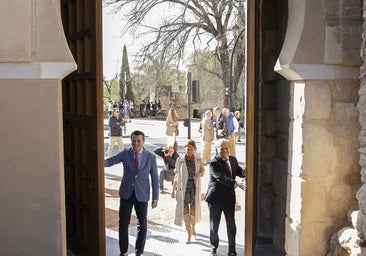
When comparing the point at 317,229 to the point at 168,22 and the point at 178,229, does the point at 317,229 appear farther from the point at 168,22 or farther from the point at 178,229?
the point at 168,22

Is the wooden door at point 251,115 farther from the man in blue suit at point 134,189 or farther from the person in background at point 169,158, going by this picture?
the person in background at point 169,158

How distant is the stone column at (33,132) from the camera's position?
11.9 feet

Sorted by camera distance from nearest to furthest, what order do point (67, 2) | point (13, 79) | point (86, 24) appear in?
point (13, 79)
point (86, 24)
point (67, 2)

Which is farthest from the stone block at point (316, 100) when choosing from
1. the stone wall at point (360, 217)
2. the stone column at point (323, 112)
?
the stone wall at point (360, 217)

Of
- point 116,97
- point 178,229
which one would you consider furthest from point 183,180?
point 116,97

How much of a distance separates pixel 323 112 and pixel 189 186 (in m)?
2.90

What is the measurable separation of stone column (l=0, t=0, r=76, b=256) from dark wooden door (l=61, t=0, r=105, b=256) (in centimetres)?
106

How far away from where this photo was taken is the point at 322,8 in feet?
12.8

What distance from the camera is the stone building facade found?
3.62 metres

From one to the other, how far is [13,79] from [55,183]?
89 cm

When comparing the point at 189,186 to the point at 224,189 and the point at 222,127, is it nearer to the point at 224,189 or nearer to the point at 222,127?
the point at 224,189

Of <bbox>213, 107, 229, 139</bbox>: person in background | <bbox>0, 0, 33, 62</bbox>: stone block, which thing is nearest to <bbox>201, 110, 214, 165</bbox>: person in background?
<bbox>213, 107, 229, 139</bbox>: person in background

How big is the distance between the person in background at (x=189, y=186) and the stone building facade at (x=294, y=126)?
2.33 metres

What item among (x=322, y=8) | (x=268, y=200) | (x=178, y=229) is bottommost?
(x=178, y=229)
